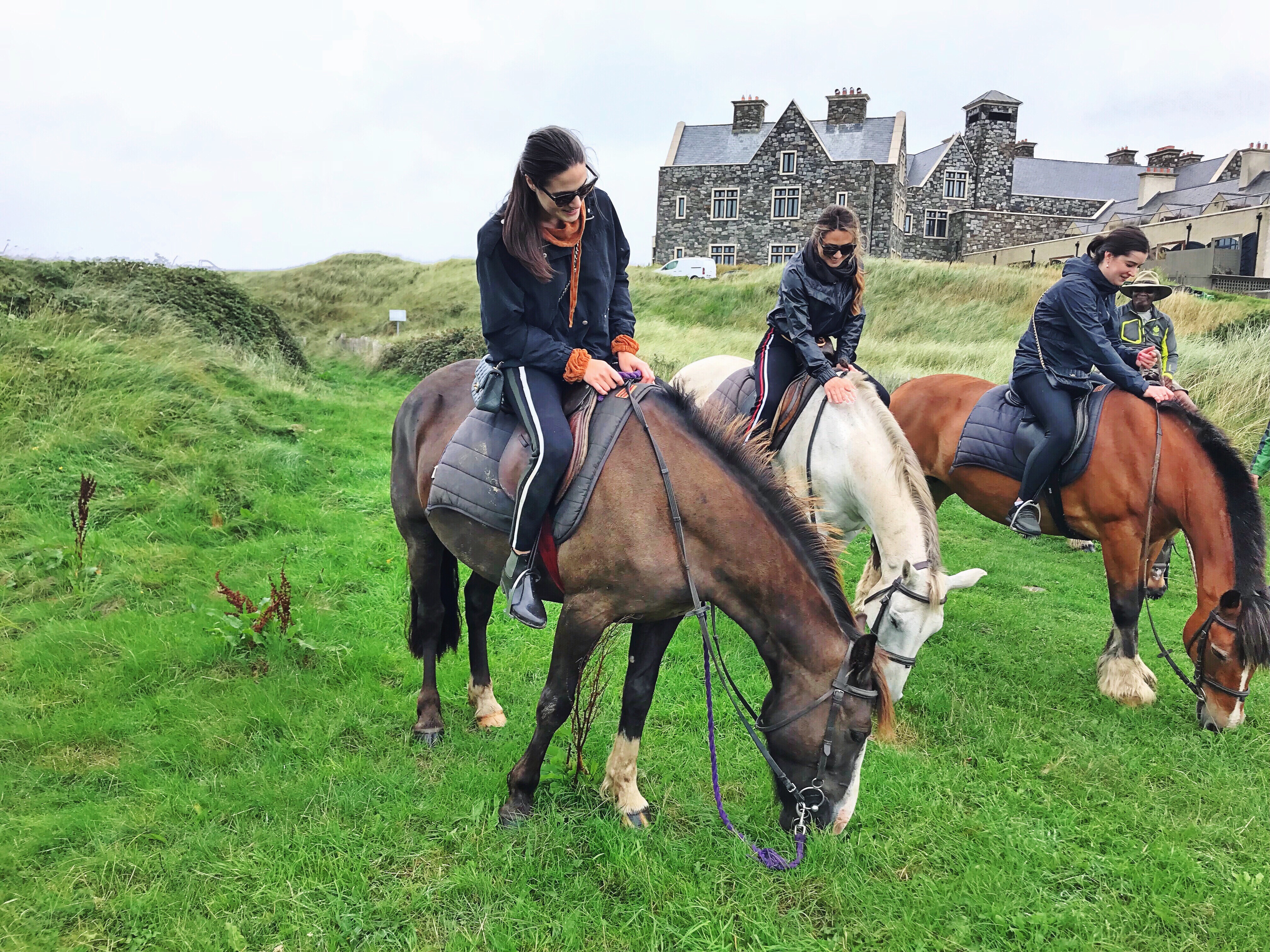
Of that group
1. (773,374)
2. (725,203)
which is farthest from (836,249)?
(725,203)

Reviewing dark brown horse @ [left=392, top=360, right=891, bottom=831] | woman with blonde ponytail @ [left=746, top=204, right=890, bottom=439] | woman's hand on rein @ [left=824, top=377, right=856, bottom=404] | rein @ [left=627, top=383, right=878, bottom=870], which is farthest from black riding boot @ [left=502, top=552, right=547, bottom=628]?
woman's hand on rein @ [left=824, top=377, right=856, bottom=404]

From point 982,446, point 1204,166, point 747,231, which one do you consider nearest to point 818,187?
point 747,231

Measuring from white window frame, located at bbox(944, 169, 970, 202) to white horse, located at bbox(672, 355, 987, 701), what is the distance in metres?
43.8

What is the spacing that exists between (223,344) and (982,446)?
1189 cm

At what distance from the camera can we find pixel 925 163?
4344 cm

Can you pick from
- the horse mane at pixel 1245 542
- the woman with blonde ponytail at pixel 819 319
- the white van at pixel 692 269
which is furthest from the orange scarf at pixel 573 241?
the white van at pixel 692 269

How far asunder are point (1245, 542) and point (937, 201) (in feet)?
144

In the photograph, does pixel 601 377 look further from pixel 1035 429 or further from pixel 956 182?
pixel 956 182

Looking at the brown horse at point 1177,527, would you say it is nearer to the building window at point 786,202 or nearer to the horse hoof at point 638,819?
the horse hoof at point 638,819

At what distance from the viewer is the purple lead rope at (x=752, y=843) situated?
9.36 feet

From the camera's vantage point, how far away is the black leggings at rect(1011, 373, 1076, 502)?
4809mm

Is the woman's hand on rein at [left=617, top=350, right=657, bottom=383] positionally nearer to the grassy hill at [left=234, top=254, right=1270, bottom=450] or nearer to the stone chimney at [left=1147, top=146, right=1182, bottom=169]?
the grassy hill at [left=234, top=254, right=1270, bottom=450]

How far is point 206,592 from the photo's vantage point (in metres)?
5.29

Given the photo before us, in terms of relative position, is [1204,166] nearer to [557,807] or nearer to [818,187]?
[818,187]
